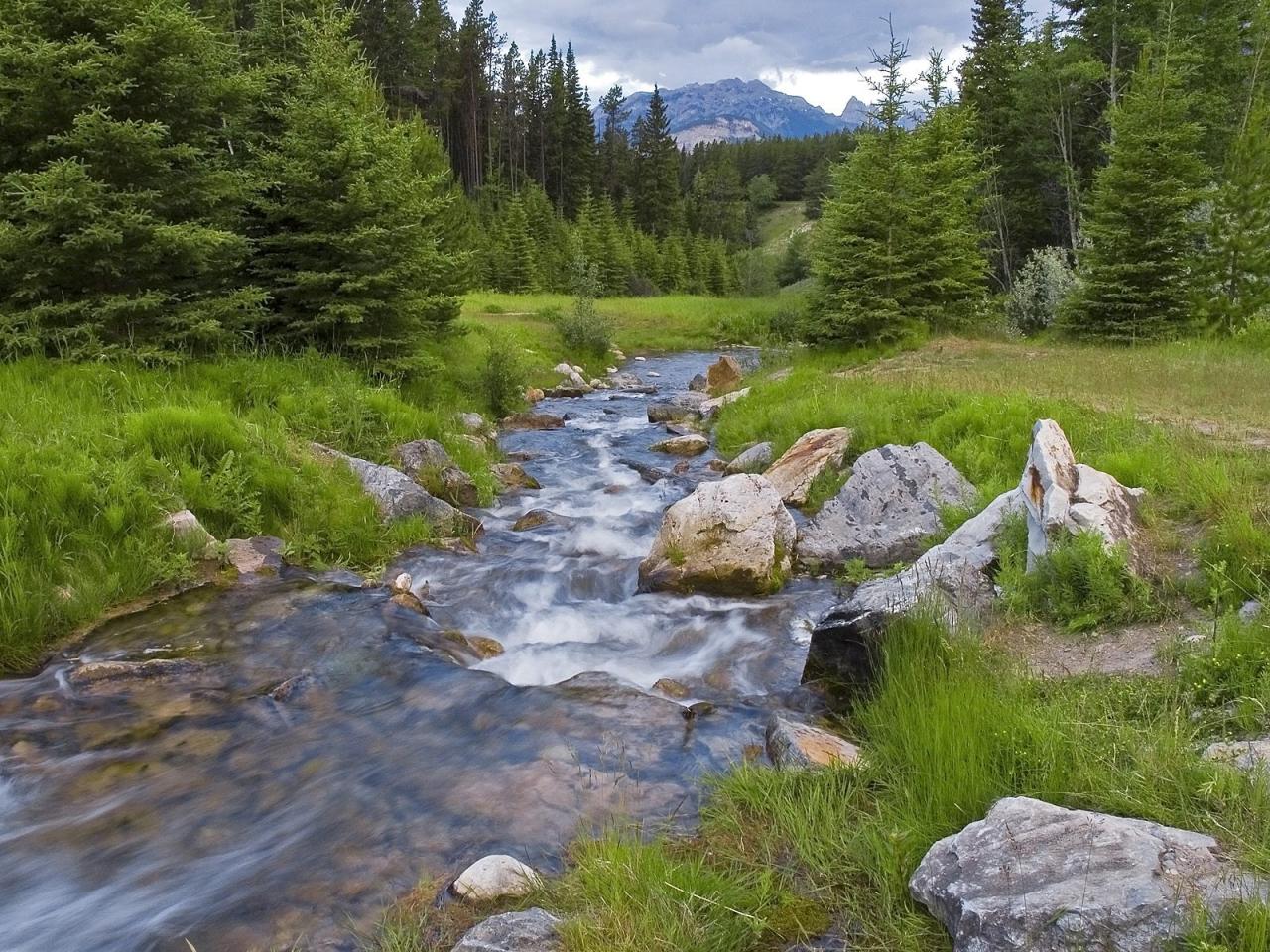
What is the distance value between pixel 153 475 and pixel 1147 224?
2144 centimetres

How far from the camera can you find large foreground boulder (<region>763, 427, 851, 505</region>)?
10.6m

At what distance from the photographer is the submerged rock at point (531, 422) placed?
1677cm

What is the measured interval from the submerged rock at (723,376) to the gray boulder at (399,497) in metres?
12.8

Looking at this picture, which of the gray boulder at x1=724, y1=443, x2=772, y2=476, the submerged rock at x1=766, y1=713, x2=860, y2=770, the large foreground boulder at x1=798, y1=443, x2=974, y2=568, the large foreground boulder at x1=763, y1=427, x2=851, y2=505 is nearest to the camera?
the submerged rock at x1=766, y1=713, x2=860, y2=770

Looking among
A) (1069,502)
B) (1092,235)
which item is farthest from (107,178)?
(1092,235)

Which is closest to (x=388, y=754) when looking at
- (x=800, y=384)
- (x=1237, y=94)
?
(x=800, y=384)

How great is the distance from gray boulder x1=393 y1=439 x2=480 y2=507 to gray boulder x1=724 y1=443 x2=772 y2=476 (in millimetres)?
4089

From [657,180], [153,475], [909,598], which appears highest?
[657,180]

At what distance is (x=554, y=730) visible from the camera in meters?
5.33

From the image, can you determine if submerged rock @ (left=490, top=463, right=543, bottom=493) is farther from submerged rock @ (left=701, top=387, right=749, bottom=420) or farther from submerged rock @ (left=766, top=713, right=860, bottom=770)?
submerged rock @ (left=766, top=713, right=860, bottom=770)

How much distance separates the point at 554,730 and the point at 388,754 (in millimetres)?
1082

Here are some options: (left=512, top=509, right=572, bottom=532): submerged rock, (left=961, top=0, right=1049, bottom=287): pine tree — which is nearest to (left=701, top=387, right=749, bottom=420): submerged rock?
(left=512, top=509, right=572, bottom=532): submerged rock

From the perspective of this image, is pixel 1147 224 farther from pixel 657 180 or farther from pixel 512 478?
pixel 657 180

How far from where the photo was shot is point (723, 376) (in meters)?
22.0
